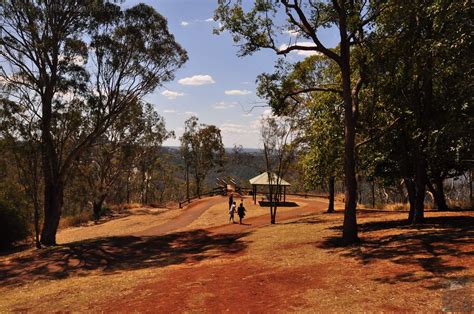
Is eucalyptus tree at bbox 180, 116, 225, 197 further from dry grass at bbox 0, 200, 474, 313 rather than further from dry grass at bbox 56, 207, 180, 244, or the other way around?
dry grass at bbox 0, 200, 474, 313

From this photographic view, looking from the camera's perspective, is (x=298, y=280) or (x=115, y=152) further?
(x=115, y=152)

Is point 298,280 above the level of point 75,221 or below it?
above

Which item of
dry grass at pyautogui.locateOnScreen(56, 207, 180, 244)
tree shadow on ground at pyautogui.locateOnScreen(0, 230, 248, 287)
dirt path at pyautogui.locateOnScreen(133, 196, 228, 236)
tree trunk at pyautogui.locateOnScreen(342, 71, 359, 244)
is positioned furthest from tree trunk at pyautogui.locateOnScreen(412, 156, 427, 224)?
dry grass at pyautogui.locateOnScreen(56, 207, 180, 244)

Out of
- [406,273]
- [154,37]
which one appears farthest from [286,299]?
[154,37]

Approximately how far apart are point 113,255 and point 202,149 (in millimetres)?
44275

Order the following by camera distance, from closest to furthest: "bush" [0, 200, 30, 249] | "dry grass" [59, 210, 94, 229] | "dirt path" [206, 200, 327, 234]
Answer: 1. "bush" [0, 200, 30, 249]
2. "dirt path" [206, 200, 327, 234]
3. "dry grass" [59, 210, 94, 229]

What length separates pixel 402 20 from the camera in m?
15.3

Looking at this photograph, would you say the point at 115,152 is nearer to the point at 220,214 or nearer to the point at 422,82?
the point at 220,214

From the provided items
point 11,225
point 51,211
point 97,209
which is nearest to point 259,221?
point 51,211

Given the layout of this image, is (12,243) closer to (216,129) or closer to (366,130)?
(366,130)

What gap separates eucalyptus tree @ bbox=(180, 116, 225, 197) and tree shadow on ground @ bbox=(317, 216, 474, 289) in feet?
152

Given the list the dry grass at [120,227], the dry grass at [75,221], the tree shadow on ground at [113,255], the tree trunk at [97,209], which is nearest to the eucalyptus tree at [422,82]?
the tree shadow on ground at [113,255]

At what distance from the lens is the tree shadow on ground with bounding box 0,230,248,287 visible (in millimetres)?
19000

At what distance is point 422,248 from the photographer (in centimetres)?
1370
